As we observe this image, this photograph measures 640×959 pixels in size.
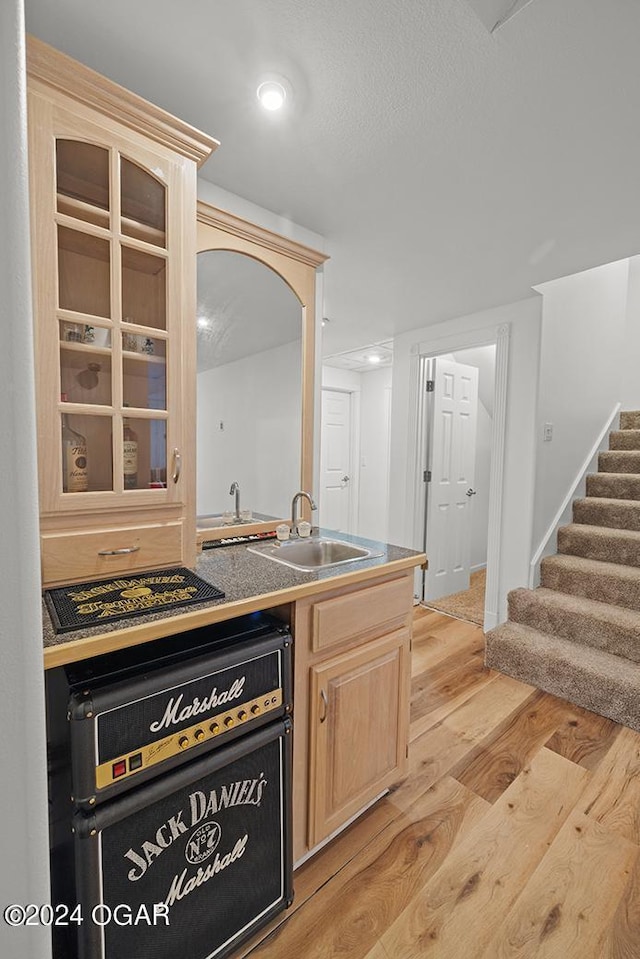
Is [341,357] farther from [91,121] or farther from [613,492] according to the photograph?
[91,121]

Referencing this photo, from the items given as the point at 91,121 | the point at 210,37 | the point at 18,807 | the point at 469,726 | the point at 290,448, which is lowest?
the point at 469,726

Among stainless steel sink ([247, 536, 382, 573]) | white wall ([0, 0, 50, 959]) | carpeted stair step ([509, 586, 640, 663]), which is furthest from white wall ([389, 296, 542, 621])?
white wall ([0, 0, 50, 959])

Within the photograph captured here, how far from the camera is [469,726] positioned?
2068mm

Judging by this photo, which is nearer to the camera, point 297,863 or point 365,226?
point 297,863

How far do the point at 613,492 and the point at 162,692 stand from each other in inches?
143

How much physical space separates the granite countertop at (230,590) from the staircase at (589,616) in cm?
144

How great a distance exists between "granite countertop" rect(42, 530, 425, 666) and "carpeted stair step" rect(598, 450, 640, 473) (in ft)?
9.40

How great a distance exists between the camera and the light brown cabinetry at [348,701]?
126 cm

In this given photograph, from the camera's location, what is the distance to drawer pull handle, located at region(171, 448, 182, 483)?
133cm

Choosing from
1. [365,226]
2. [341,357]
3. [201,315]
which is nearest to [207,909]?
[201,315]

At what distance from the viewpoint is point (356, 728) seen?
1.39 m

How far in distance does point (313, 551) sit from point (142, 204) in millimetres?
1390

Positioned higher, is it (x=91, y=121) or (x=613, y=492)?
(x=91, y=121)

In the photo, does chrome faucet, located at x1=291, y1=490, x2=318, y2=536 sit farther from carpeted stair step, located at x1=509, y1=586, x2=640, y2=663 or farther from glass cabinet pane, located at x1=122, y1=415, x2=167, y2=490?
carpeted stair step, located at x1=509, y1=586, x2=640, y2=663
